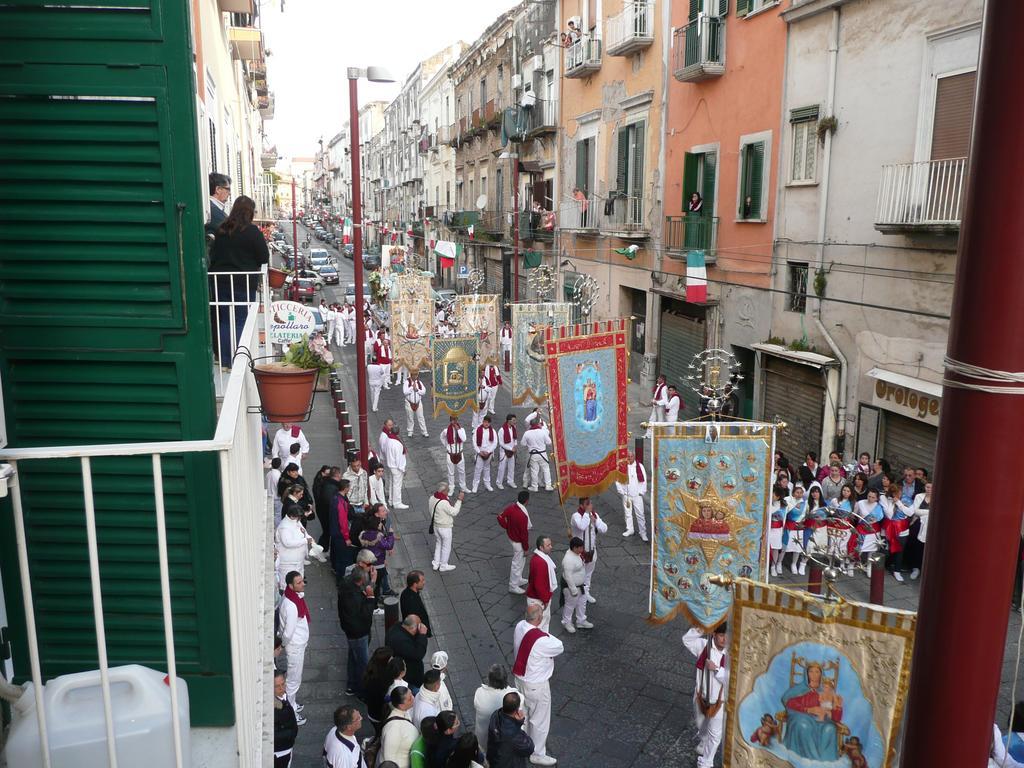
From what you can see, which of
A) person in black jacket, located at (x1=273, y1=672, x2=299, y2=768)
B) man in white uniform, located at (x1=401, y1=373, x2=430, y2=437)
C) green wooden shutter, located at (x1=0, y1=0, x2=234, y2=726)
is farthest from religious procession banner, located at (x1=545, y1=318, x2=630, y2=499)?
green wooden shutter, located at (x1=0, y1=0, x2=234, y2=726)

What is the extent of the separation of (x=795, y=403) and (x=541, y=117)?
18390 millimetres

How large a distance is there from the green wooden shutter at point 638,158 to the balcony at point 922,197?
33.7ft

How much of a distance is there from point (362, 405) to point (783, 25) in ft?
36.1

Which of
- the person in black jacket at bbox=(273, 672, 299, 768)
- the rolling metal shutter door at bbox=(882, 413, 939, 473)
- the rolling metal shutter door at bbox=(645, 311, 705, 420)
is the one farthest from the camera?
the rolling metal shutter door at bbox=(645, 311, 705, 420)

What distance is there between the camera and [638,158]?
936 inches

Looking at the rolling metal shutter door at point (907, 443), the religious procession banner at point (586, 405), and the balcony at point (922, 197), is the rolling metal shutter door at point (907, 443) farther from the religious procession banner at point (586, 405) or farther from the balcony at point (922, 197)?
the religious procession banner at point (586, 405)

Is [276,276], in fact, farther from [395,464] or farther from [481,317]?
[481,317]

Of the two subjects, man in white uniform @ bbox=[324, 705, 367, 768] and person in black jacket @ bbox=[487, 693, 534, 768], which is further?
person in black jacket @ bbox=[487, 693, 534, 768]

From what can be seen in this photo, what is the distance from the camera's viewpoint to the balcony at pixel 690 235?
19609 millimetres

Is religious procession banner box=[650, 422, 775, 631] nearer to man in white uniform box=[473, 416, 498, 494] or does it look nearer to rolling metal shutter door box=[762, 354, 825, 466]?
man in white uniform box=[473, 416, 498, 494]

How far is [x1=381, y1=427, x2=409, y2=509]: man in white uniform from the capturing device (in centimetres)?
1478

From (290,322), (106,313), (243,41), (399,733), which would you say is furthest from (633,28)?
(106,313)

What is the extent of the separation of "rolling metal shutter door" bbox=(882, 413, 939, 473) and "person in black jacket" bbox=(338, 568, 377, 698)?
8972 millimetres

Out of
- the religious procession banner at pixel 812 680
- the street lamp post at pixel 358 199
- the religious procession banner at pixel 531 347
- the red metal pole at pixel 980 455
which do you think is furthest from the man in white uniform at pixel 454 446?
the red metal pole at pixel 980 455
